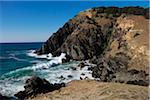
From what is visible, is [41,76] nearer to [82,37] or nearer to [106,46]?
[82,37]

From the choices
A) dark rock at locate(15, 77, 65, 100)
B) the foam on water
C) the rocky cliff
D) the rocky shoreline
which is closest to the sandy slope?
the rocky shoreline

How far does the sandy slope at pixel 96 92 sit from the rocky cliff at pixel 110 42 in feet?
24.4

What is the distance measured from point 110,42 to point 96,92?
1957 inches

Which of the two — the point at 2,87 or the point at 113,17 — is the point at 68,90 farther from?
the point at 113,17

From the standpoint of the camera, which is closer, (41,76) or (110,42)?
(41,76)

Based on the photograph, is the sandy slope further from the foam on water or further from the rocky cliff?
the foam on water

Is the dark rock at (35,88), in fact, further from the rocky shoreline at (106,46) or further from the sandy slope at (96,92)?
the sandy slope at (96,92)

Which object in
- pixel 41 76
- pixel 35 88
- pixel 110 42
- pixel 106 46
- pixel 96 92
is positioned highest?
pixel 110 42

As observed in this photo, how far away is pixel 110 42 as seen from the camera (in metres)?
81.6

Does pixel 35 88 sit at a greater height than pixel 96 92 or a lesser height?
lesser

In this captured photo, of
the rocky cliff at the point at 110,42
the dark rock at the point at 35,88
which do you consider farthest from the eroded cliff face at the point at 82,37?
the dark rock at the point at 35,88

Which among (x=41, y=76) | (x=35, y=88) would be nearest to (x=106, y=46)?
(x=41, y=76)

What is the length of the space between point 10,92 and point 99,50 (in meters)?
44.1

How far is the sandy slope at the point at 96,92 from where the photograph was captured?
30153 millimetres
